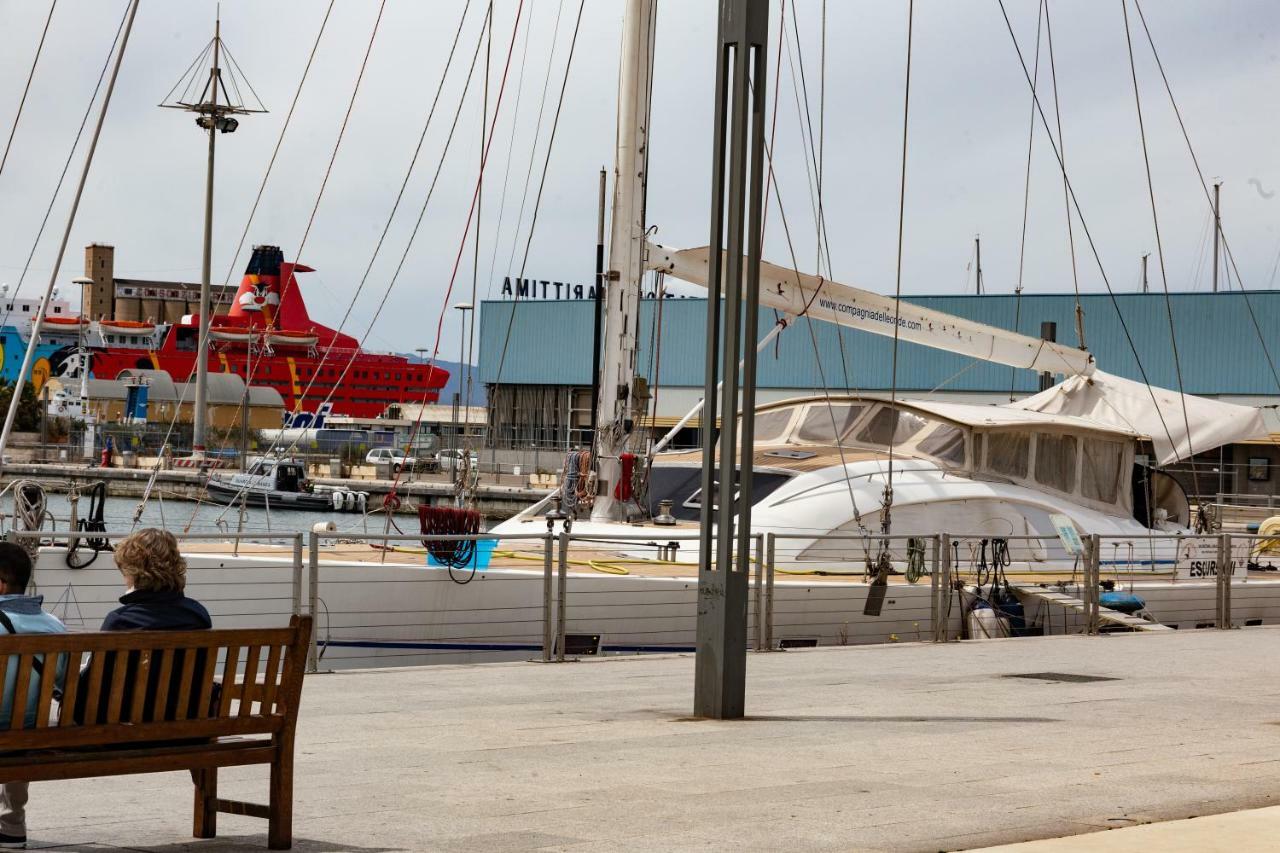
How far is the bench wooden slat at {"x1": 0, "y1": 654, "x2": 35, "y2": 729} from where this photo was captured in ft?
17.2

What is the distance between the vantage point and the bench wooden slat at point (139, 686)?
18.3 ft

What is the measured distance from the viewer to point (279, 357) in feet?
445

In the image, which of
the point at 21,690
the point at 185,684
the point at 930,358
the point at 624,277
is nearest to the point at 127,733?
the point at 185,684

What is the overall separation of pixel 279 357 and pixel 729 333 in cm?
12915

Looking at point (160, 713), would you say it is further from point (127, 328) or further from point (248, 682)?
point (127, 328)

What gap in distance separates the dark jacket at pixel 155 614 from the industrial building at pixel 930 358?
166 ft

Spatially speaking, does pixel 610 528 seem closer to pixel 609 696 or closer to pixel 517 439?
pixel 609 696

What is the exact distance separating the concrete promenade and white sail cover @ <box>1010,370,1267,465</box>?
12.3 m

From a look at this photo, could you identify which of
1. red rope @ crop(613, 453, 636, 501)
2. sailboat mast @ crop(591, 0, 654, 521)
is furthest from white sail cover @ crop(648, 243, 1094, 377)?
red rope @ crop(613, 453, 636, 501)

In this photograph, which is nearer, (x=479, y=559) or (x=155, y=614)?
(x=155, y=614)

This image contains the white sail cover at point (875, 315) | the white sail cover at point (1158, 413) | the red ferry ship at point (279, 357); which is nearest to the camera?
the white sail cover at point (875, 315)

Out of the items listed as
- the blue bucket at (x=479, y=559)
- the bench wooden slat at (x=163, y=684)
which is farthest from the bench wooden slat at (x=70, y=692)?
the blue bucket at (x=479, y=559)

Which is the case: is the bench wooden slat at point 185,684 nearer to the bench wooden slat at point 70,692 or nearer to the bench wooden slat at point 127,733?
the bench wooden slat at point 127,733

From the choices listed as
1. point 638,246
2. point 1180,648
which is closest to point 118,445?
point 638,246
